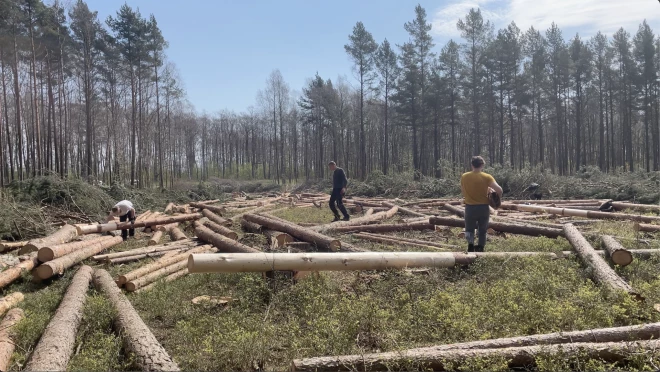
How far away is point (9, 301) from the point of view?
5.73m

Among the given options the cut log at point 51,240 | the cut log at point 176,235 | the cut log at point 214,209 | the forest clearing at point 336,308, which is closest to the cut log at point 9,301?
the forest clearing at point 336,308

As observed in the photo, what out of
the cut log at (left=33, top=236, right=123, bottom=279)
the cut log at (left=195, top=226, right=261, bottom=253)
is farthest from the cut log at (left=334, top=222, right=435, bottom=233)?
the cut log at (left=33, top=236, right=123, bottom=279)

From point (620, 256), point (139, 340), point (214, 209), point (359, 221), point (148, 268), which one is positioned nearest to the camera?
point (139, 340)

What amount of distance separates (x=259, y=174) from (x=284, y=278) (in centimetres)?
5286

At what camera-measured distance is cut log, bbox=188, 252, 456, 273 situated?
582 cm

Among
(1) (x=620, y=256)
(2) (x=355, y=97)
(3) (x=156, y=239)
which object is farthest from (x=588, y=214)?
(2) (x=355, y=97)

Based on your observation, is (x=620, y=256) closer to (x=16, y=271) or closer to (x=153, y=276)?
(x=153, y=276)

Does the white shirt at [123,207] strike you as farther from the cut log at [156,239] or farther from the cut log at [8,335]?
the cut log at [8,335]

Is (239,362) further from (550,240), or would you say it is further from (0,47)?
(0,47)

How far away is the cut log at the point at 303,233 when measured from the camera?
8.48 metres

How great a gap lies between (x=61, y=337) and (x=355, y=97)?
45.3 meters

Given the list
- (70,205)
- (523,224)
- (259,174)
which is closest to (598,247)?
(523,224)

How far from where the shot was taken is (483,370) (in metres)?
3.32

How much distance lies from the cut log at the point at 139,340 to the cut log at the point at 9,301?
1232 mm
